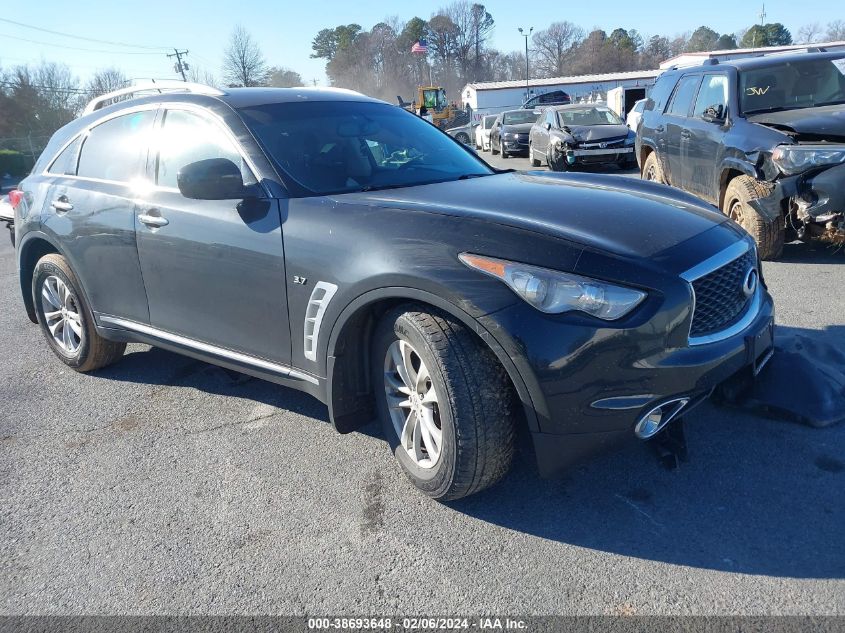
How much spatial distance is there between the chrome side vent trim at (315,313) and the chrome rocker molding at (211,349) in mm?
142

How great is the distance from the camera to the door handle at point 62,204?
14.4ft

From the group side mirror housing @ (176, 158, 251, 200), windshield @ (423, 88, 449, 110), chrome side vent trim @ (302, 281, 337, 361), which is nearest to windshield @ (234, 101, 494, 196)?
side mirror housing @ (176, 158, 251, 200)

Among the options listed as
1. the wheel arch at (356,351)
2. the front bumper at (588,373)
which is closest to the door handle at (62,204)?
the wheel arch at (356,351)

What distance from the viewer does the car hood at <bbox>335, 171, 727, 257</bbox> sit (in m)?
2.74

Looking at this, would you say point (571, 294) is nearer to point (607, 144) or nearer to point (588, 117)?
point (607, 144)

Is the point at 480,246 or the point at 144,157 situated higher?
the point at 144,157

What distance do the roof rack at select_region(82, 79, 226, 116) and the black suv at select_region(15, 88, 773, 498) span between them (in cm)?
8

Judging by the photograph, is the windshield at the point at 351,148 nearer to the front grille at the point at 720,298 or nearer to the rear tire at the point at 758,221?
the front grille at the point at 720,298

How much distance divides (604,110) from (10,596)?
1625cm

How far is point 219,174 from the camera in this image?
3.26m

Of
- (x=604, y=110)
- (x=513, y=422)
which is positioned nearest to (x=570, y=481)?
(x=513, y=422)

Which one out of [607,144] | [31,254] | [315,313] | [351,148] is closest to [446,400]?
[315,313]

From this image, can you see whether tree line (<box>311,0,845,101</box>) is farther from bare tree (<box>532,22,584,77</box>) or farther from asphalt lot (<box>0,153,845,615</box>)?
asphalt lot (<box>0,153,845,615</box>)

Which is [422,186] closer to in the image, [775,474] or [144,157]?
[144,157]
